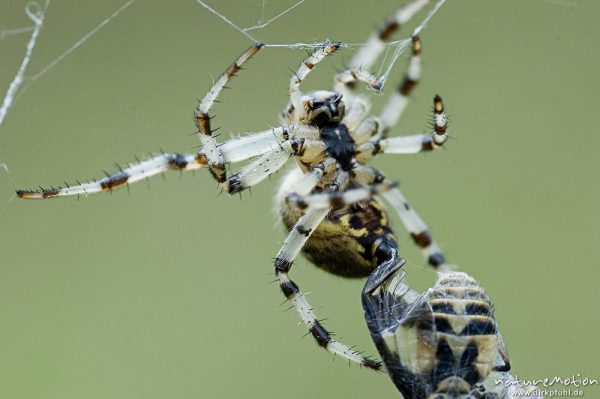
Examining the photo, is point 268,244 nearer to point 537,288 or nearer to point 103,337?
point 103,337

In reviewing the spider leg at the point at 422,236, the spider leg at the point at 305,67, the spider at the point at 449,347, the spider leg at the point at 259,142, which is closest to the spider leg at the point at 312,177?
the spider leg at the point at 259,142

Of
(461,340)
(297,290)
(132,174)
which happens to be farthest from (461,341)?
(132,174)

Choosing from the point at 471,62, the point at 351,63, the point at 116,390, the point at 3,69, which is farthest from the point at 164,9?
the point at 351,63

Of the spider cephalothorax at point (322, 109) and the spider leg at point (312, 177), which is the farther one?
the spider cephalothorax at point (322, 109)

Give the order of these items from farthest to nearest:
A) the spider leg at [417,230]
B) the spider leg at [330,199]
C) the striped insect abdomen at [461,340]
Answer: the spider leg at [417,230] < the spider leg at [330,199] < the striped insect abdomen at [461,340]

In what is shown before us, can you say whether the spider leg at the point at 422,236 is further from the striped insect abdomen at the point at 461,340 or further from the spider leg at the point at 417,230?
the striped insect abdomen at the point at 461,340

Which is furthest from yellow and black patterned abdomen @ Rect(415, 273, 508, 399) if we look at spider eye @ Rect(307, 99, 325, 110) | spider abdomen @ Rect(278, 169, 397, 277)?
spider eye @ Rect(307, 99, 325, 110)

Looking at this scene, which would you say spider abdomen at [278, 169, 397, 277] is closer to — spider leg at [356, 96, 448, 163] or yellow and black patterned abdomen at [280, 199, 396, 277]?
yellow and black patterned abdomen at [280, 199, 396, 277]

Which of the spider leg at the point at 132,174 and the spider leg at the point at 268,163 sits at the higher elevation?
the spider leg at the point at 132,174
